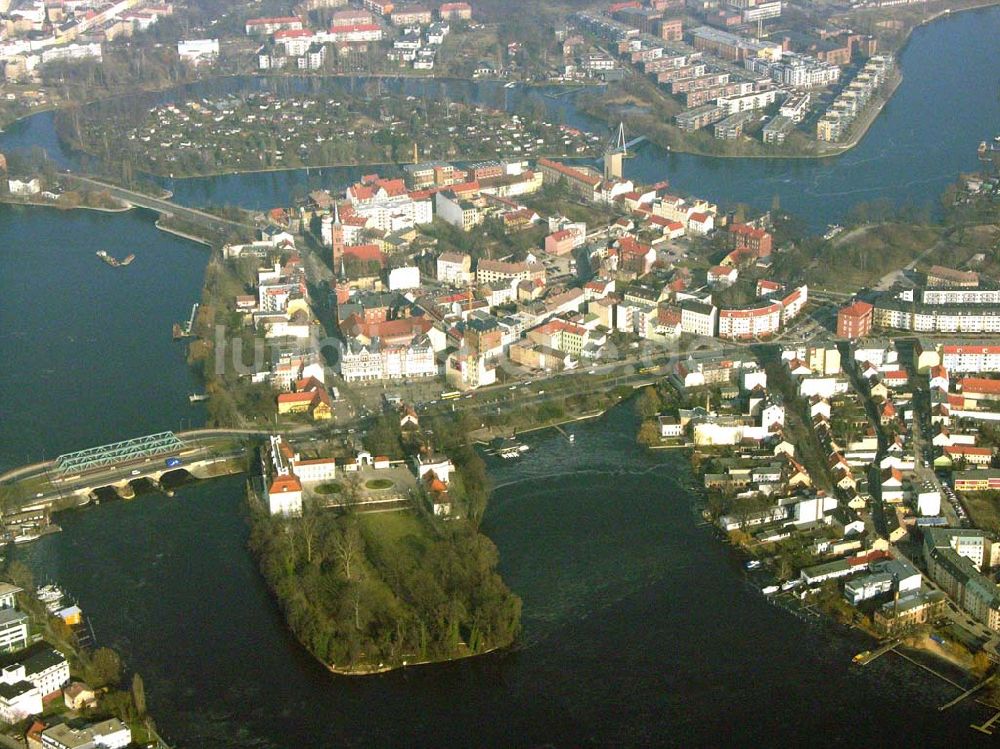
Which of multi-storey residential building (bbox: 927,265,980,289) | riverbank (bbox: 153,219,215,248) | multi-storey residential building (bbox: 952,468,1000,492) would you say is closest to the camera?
multi-storey residential building (bbox: 952,468,1000,492)

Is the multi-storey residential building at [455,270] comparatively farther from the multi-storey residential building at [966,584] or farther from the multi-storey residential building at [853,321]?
the multi-storey residential building at [966,584]

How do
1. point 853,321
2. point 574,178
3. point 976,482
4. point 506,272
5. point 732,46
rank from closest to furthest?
point 976,482 < point 853,321 < point 506,272 < point 574,178 < point 732,46

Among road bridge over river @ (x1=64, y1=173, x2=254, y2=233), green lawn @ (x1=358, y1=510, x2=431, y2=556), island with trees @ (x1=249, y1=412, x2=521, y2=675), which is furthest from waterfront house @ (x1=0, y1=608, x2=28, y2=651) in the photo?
road bridge over river @ (x1=64, y1=173, x2=254, y2=233)

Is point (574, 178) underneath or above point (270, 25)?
underneath

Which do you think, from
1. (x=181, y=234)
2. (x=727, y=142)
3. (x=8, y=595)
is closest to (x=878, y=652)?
(x=8, y=595)

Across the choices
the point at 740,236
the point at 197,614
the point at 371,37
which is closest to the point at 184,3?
the point at 371,37

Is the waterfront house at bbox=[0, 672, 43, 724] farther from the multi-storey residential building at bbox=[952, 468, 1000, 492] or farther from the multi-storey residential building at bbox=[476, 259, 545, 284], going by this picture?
the multi-storey residential building at bbox=[476, 259, 545, 284]

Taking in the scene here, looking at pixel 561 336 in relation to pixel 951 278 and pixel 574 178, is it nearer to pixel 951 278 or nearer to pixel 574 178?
pixel 951 278

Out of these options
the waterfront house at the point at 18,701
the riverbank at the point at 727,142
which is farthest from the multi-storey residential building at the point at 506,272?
the waterfront house at the point at 18,701
